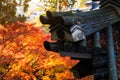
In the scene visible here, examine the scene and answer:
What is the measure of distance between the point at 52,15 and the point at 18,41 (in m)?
11.1

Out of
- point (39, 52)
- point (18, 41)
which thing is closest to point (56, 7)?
point (39, 52)

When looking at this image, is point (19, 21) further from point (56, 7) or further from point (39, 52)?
point (56, 7)

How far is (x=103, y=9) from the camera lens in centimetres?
391

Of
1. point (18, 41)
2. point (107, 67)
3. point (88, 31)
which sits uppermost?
point (88, 31)

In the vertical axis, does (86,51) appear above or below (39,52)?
above

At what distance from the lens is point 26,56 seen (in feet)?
51.3

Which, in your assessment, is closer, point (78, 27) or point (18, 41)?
point (78, 27)

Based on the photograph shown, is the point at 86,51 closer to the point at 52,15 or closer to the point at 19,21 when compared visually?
the point at 52,15

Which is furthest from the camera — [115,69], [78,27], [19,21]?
[19,21]

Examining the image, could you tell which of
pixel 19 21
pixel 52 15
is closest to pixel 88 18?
pixel 52 15

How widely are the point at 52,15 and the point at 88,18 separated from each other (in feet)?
1.54

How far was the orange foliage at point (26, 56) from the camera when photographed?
45.7ft

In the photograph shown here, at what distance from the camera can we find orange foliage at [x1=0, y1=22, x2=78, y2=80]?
13.9 m

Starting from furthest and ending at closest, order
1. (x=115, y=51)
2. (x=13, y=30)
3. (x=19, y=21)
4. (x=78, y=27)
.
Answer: (x=19, y=21) < (x=13, y=30) < (x=115, y=51) < (x=78, y=27)
